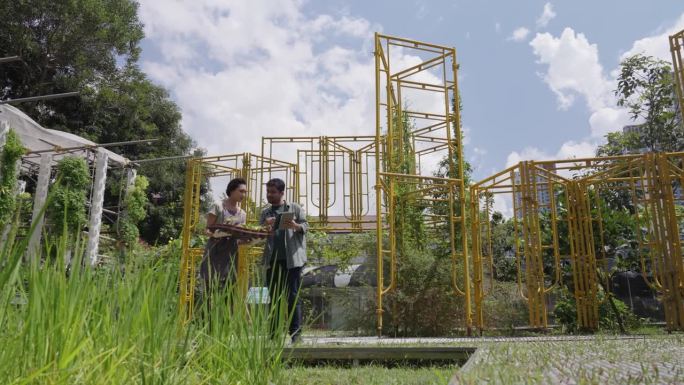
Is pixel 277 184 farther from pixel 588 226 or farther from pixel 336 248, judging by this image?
pixel 336 248

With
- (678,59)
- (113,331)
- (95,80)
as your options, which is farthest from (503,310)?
(95,80)

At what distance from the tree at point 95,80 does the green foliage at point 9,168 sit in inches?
218

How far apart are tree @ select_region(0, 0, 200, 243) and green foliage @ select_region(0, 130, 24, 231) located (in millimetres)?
5546

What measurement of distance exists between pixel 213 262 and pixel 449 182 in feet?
10.7

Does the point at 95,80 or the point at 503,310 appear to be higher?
the point at 95,80

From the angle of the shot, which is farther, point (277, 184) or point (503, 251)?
point (503, 251)

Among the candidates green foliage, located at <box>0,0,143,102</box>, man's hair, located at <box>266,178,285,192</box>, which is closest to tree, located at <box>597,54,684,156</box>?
man's hair, located at <box>266,178,285,192</box>

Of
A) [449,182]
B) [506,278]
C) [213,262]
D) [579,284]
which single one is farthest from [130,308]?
[506,278]

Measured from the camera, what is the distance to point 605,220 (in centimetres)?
851

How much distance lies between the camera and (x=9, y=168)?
42.9ft

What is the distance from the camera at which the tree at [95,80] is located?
20750mm

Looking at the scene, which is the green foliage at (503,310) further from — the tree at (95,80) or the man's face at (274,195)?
the tree at (95,80)

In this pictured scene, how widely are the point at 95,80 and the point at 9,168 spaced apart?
1049cm

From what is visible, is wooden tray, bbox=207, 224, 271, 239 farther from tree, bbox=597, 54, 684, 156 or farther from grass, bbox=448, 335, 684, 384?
tree, bbox=597, 54, 684, 156
